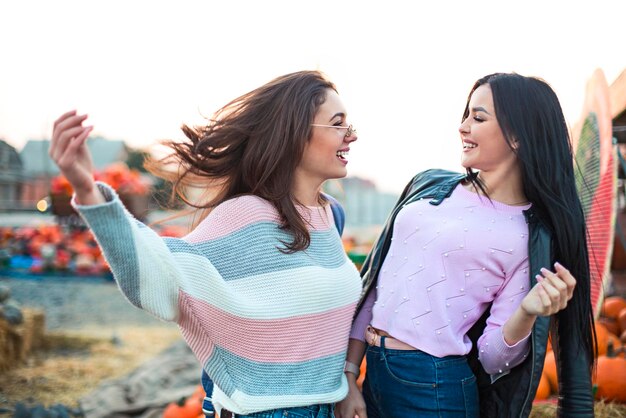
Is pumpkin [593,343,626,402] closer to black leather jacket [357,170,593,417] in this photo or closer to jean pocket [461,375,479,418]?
black leather jacket [357,170,593,417]

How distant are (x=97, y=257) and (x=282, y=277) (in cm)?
989

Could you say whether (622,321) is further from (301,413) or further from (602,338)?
(301,413)

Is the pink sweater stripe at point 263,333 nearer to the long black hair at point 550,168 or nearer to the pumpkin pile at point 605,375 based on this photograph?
the long black hair at point 550,168

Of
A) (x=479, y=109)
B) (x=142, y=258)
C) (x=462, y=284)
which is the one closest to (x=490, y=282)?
(x=462, y=284)

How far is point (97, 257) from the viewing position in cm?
1101

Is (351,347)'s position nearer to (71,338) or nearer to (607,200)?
(607,200)

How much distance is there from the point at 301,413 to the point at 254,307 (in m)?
0.34

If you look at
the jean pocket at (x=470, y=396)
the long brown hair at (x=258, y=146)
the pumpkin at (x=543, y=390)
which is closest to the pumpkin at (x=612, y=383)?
the pumpkin at (x=543, y=390)

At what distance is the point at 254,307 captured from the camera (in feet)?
5.75

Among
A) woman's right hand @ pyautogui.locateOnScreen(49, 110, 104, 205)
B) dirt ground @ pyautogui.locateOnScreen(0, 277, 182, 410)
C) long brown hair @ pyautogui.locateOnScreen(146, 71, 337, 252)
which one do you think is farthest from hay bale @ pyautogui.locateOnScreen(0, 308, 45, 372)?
woman's right hand @ pyautogui.locateOnScreen(49, 110, 104, 205)

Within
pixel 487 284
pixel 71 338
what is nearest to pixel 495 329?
pixel 487 284

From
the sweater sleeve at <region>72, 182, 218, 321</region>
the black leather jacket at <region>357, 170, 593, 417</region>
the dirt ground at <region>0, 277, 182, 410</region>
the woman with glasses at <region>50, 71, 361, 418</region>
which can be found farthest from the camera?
the dirt ground at <region>0, 277, 182, 410</region>

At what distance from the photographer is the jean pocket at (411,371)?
73.2 inches

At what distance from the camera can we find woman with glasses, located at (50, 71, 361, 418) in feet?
5.21
